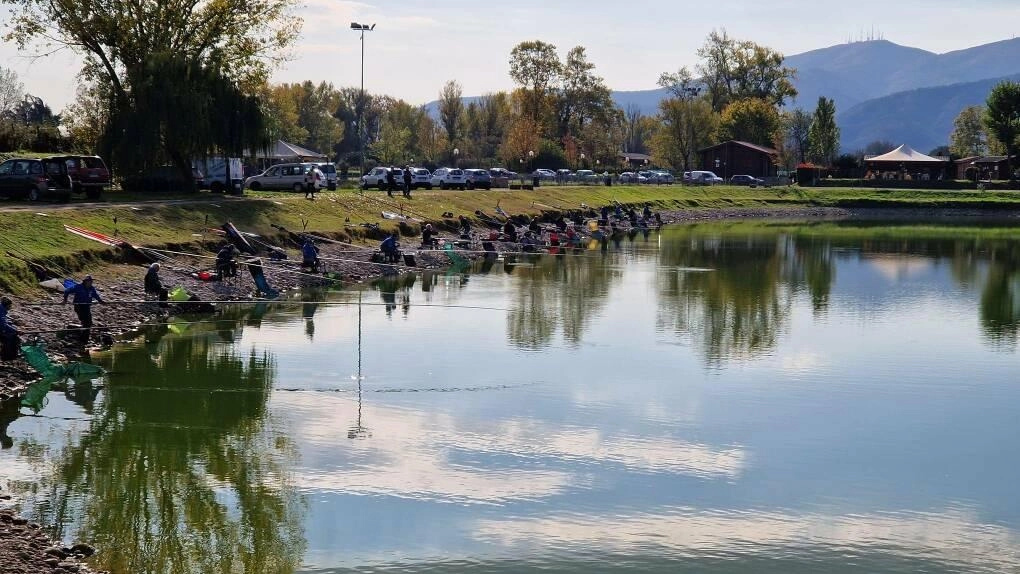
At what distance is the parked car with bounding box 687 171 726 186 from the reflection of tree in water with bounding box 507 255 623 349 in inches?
2404

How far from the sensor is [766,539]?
1850 centimetres

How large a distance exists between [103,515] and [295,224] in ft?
115

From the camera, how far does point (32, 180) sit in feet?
150

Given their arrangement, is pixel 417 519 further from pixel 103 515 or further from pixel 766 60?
pixel 766 60

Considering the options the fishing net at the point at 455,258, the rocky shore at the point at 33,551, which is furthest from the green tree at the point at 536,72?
the rocky shore at the point at 33,551

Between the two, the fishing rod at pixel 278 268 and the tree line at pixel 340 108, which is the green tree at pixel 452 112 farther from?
the fishing rod at pixel 278 268

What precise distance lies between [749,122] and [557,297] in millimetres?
100151

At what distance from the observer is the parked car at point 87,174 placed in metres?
48.3

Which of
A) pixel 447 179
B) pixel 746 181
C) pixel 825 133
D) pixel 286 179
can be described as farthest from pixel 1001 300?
pixel 825 133

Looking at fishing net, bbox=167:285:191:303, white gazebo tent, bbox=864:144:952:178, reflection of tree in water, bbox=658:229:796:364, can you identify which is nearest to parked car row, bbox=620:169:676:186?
white gazebo tent, bbox=864:144:952:178

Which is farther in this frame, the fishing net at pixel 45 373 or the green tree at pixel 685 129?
the green tree at pixel 685 129

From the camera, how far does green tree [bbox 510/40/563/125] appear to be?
413ft

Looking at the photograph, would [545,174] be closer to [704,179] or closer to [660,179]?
[660,179]

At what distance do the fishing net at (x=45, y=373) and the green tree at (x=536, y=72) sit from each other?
335ft
